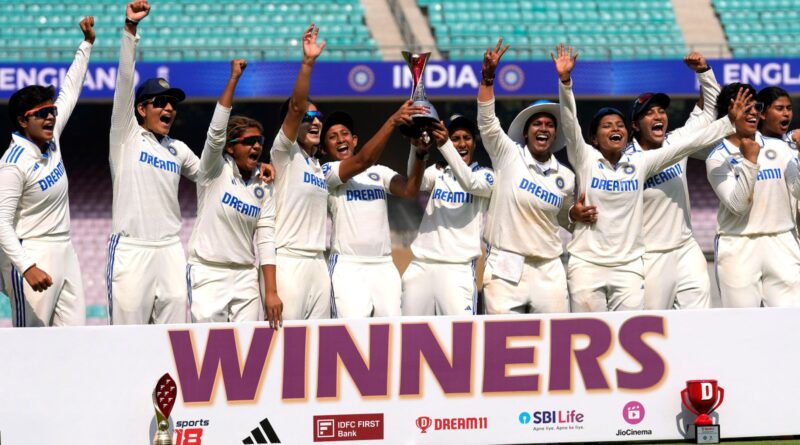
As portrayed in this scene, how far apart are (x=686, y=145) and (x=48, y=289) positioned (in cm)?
410

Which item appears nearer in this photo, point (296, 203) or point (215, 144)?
point (215, 144)

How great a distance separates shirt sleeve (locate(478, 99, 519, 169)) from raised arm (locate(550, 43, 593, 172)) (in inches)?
14.5

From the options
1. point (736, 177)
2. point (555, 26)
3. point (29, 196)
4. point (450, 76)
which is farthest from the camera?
point (555, 26)

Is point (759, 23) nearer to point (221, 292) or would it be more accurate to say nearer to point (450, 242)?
point (450, 242)

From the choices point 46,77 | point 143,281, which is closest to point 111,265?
point 143,281

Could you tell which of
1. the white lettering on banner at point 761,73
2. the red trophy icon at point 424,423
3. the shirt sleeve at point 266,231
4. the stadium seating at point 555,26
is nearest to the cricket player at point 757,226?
the red trophy icon at point 424,423

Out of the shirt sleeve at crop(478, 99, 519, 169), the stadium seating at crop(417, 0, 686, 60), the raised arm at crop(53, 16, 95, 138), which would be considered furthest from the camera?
the stadium seating at crop(417, 0, 686, 60)

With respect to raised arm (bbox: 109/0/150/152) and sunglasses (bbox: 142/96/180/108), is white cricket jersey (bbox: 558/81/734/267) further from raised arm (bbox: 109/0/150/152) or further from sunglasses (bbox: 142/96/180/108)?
raised arm (bbox: 109/0/150/152)

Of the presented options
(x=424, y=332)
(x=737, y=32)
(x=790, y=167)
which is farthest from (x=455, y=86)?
(x=424, y=332)

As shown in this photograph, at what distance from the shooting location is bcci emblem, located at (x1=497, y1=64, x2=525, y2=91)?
15305mm

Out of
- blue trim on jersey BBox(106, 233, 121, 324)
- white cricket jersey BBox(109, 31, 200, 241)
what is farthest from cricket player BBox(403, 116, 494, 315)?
blue trim on jersey BBox(106, 233, 121, 324)

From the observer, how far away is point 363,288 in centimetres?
745

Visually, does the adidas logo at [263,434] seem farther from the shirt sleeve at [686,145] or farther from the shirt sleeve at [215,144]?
the shirt sleeve at [686,145]

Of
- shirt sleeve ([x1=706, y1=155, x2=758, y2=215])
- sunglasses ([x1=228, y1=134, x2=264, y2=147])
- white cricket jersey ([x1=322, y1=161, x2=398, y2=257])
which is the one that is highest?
shirt sleeve ([x1=706, y1=155, x2=758, y2=215])
